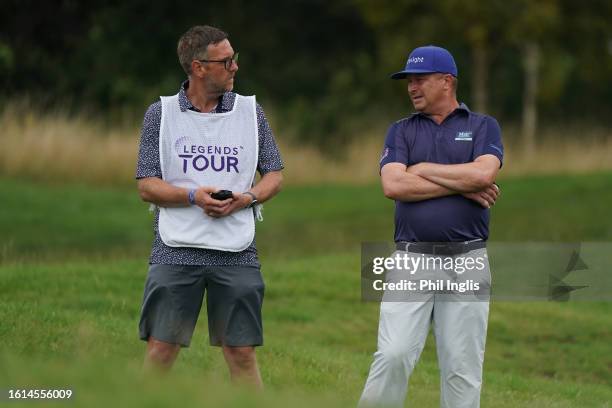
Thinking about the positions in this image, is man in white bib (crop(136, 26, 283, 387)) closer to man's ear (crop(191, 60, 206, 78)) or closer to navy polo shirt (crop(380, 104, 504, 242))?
man's ear (crop(191, 60, 206, 78))

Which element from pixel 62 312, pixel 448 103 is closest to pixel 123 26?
pixel 62 312

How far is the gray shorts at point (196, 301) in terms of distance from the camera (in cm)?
718

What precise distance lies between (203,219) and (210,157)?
32 centimetres

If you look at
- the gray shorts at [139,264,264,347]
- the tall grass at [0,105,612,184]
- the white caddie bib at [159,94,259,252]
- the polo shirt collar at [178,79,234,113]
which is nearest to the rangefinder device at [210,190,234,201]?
the white caddie bib at [159,94,259,252]

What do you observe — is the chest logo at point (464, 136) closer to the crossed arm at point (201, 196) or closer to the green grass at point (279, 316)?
the crossed arm at point (201, 196)

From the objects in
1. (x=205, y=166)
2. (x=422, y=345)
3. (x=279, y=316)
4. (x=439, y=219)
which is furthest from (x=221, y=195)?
(x=279, y=316)

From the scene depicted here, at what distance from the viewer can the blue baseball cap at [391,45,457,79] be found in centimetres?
754

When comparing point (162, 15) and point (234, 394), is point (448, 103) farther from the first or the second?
point (162, 15)

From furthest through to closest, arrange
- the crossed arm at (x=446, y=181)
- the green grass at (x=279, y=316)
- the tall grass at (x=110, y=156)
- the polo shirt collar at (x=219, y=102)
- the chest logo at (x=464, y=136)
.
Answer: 1. the tall grass at (x=110, y=156)
2. the chest logo at (x=464, y=136)
3. the crossed arm at (x=446, y=181)
4. the polo shirt collar at (x=219, y=102)
5. the green grass at (x=279, y=316)

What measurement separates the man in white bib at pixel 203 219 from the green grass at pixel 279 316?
52 cm

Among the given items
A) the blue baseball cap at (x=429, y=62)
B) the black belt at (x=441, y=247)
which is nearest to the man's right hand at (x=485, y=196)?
the black belt at (x=441, y=247)

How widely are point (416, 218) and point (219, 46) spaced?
1.40 meters

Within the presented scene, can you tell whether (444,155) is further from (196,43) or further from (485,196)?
(196,43)

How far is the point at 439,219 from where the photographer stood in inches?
292
